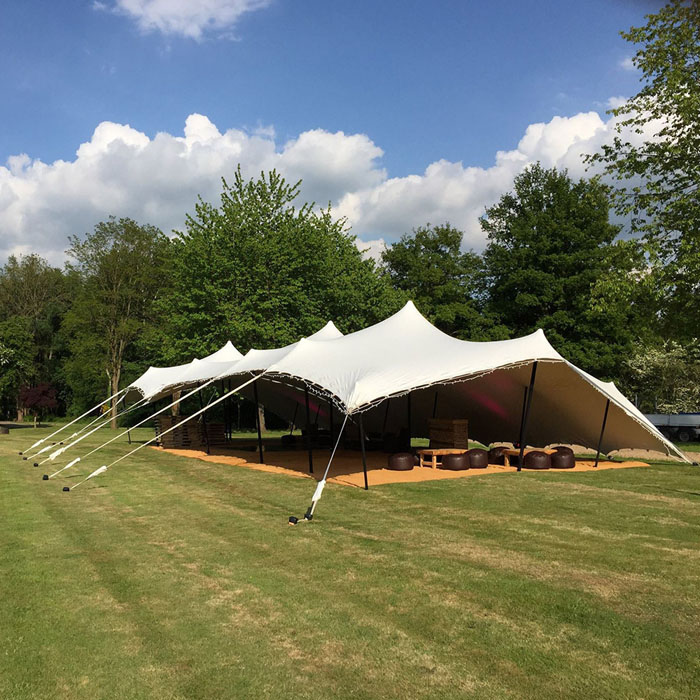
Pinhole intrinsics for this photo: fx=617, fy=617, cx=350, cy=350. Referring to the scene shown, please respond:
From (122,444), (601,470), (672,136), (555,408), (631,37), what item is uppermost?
(631,37)

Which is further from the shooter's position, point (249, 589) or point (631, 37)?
point (631, 37)

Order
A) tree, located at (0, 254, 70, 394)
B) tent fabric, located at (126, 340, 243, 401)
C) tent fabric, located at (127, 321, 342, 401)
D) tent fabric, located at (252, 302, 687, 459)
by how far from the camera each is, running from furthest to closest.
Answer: tree, located at (0, 254, 70, 394) < tent fabric, located at (126, 340, 243, 401) < tent fabric, located at (127, 321, 342, 401) < tent fabric, located at (252, 302, 687, 459)

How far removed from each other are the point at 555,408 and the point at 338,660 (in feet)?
41.9

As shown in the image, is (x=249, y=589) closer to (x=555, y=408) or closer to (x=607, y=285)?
(x=555, y=408)

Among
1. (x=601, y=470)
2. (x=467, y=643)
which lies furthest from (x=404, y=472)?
(x=467, y=643)

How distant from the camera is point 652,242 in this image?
55.8 ft

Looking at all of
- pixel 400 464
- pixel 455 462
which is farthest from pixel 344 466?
pixel 455 462

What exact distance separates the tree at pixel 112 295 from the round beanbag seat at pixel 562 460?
25953mm

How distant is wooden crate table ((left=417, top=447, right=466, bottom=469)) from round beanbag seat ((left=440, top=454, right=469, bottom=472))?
0.22 m

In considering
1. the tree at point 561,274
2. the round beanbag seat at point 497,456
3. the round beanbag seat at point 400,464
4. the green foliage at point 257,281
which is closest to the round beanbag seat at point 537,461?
the round beanbag seat at point 497,456

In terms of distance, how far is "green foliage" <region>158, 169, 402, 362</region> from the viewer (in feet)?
84.9

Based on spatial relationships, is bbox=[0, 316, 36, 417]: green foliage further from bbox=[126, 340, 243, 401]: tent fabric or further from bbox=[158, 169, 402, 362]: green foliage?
bbox=[126, 340, 243, 401]: tent fabric

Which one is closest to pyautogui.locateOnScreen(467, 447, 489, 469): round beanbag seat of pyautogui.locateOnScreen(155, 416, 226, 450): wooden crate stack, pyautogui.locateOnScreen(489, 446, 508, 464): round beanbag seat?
pyautogui.locateOnScreen(489, 446, 508, 464): round beanbag seat

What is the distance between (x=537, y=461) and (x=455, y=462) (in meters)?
1.85
